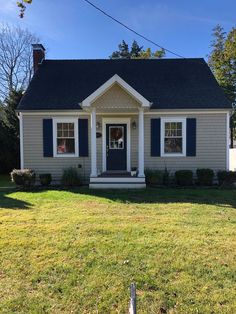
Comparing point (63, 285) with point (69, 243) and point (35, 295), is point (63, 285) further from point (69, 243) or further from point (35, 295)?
point (69, 243)

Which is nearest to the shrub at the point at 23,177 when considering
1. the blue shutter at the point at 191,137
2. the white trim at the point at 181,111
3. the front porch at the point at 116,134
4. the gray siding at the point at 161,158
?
the gray siding at the point at 161,158

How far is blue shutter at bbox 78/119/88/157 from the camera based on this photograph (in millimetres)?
13008

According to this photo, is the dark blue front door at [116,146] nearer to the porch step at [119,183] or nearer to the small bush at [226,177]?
the porch step at [119,183]

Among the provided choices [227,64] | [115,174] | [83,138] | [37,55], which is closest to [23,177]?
[83,138]

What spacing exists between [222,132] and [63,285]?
10.3 metres

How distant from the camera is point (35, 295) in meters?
3.90

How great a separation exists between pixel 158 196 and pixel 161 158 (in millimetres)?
3343

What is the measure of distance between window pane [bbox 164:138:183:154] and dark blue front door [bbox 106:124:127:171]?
170 cm

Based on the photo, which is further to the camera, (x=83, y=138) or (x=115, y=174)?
(x=83, y=138)

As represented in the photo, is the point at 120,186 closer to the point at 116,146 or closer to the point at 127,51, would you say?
the point at 116,146

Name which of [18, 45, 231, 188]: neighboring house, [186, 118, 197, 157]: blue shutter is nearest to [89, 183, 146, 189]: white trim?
[18, 45, 231, 188]: neighboring house

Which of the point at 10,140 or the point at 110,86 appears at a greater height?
the point at 110,86

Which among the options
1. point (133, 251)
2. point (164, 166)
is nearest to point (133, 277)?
point (133, 251)

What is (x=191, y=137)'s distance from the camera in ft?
42.3
